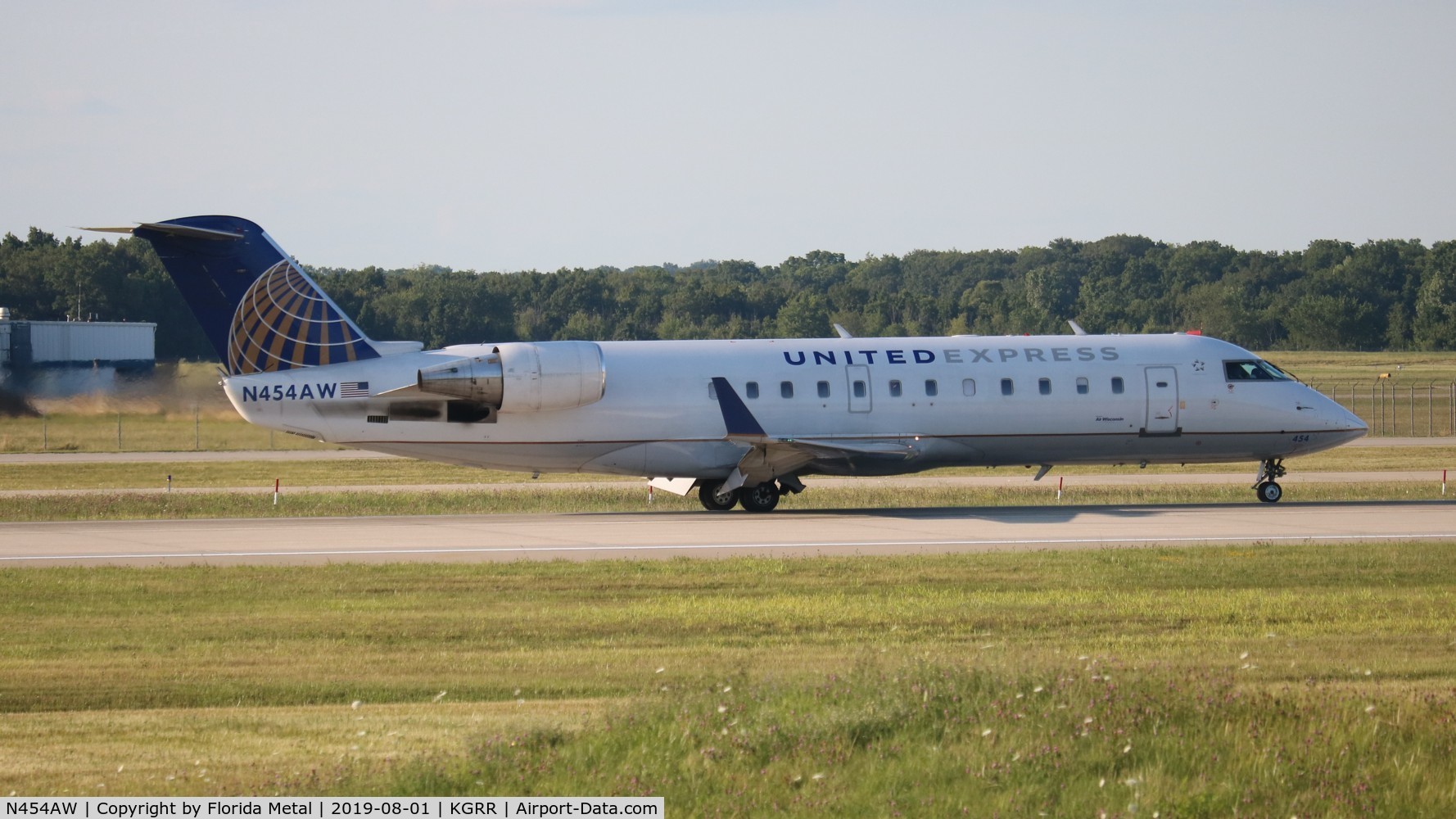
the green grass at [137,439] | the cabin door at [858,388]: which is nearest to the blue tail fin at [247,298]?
the cabin door at [858,388]

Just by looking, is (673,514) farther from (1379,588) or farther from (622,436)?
(1379,588)

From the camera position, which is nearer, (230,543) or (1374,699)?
(1374,699)

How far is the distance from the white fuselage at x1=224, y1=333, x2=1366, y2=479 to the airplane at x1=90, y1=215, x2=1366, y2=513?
4cm

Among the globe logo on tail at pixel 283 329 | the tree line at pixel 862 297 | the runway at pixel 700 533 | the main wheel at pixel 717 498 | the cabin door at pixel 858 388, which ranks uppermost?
the tree line at pixel 862 297

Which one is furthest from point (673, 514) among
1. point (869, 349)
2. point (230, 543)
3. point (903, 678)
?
point (903, 678)

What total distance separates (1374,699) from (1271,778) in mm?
2542

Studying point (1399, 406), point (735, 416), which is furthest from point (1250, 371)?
point (1399, 406)

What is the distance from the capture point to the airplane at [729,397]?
27141 mm

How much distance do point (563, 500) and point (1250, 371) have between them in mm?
14331

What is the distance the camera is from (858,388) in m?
29.0

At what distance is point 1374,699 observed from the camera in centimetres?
1103

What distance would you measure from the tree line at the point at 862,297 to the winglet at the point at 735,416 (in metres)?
36.8

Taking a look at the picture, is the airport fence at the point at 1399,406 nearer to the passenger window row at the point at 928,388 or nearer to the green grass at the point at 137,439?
the passenger window row at the point at 928,388

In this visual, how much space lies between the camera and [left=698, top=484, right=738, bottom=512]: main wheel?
29.4 metres
